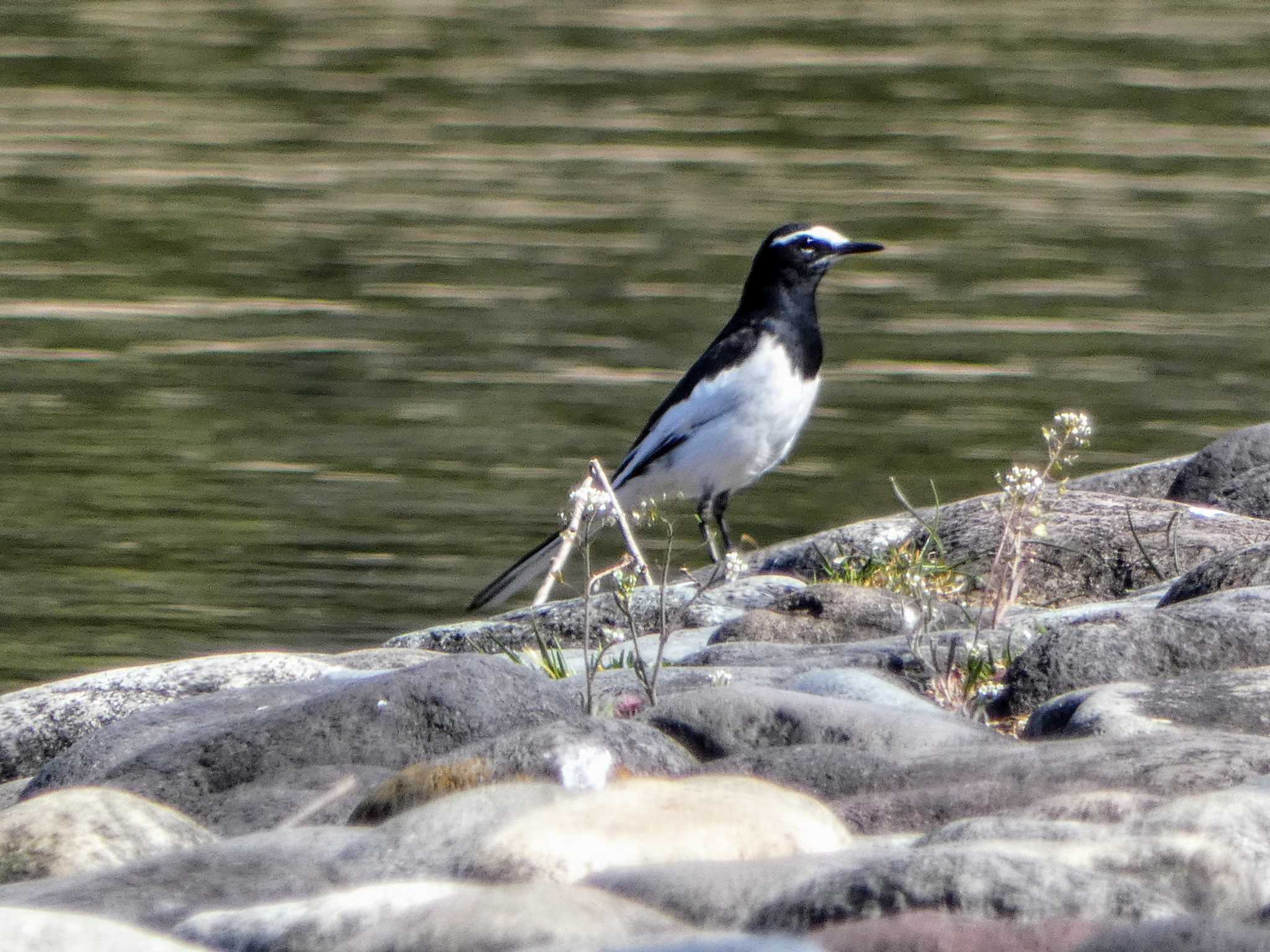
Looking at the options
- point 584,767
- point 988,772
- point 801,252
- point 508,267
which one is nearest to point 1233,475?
point 801,252

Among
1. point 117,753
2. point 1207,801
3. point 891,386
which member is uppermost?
point 1207,801

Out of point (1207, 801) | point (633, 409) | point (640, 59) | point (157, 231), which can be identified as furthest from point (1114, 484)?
point (640, 59)

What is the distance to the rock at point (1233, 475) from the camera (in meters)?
9.32

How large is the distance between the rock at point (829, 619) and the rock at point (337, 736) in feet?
6.33

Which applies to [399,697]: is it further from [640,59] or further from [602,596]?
[640,59]

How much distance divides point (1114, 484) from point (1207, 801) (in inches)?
259

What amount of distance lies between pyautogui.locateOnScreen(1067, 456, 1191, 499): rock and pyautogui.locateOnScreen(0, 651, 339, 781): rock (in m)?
4.32

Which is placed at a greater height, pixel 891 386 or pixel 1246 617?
pixel 1246 617

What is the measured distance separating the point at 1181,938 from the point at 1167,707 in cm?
197

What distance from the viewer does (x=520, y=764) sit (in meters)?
4.52

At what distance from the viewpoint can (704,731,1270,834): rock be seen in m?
4.41

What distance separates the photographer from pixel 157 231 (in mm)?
17469

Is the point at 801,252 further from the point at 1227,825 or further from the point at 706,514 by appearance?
the point at 1227,825

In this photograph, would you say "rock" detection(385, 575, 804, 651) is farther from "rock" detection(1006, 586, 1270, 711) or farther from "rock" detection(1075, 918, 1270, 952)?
"rock" detection(1075, 918, 1270, 952)
